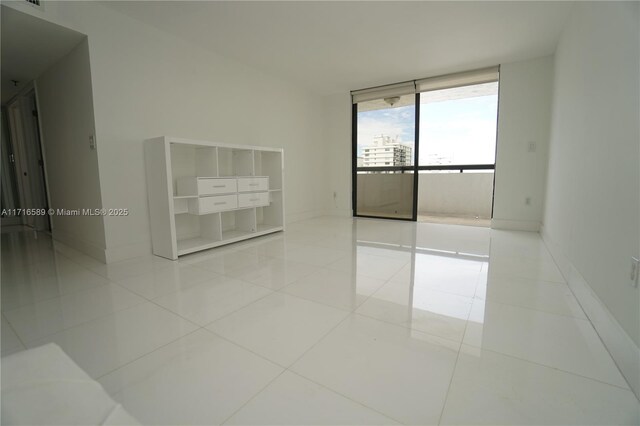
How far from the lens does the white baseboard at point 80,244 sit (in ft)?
9.14

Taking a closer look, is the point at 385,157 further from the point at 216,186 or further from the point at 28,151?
the point at 28,151

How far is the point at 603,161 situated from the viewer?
1590 millimetres

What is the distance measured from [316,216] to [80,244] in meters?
3.50

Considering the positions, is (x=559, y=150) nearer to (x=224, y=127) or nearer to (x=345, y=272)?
(x=345, y=272)

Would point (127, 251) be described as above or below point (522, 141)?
below

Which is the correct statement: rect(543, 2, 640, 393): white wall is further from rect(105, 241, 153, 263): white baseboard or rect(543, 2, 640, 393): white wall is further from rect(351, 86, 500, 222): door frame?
rect(105, 241, 153, 263): white baseboard

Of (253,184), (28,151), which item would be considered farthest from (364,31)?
(28,151)

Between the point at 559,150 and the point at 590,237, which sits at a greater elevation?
the point at 559,150

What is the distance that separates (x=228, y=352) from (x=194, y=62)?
328cm

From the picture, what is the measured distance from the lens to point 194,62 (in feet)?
10.9

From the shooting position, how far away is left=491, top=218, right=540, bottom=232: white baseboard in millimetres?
3953

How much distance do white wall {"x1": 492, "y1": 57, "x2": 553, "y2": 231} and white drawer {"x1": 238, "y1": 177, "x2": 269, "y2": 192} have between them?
10.7ft

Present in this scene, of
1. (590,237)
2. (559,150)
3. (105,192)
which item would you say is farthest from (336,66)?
(590,237)

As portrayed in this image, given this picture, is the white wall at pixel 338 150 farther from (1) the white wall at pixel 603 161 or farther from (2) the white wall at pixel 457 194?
(1) the white wall at pixel 603 161
